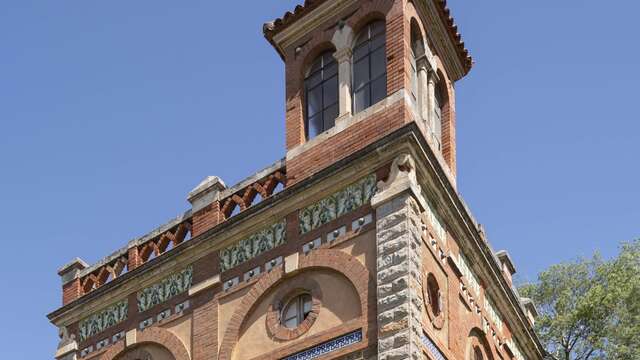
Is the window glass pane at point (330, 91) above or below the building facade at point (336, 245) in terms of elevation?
above

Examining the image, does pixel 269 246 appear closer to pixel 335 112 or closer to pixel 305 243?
pixel 305 243

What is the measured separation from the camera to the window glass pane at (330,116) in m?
23.7

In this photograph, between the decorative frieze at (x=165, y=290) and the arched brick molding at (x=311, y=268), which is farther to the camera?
the decorative frieze at (x=165, y=290)

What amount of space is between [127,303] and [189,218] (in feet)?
6.94

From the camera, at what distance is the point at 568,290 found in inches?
1345

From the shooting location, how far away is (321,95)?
79.6ft

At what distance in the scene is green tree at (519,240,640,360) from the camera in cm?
3238

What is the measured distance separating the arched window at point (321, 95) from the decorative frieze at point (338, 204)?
2.08 m

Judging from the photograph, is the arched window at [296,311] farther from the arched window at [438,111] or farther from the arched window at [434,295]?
the arched window at [438,111]

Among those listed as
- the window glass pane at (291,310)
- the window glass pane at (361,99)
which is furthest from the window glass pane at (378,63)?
the window glass pane at (291,310)

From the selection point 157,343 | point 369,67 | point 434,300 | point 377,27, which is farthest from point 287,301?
point 377,27

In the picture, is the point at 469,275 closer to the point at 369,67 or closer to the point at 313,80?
the point at 369,67

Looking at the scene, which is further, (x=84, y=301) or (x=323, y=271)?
(x=84, y=301)

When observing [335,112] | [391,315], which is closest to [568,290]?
[335,112]
